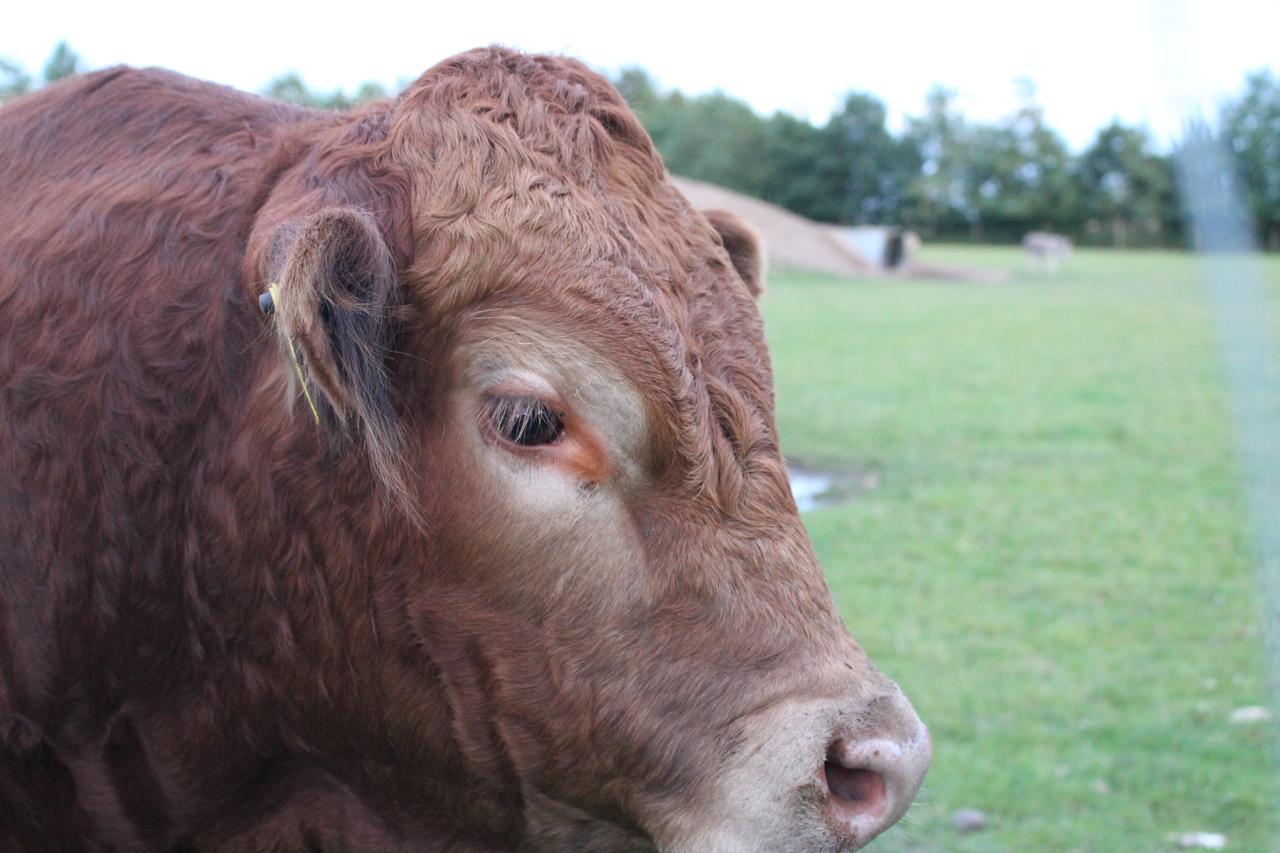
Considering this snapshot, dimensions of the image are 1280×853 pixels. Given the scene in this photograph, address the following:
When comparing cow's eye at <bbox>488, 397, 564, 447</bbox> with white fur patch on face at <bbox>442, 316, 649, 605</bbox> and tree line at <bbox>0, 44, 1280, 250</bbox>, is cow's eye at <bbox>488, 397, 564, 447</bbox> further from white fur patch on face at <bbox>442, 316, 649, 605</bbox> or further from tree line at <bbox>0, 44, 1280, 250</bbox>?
tree line at <bbox>0, 44, 1280, 250</bbox>

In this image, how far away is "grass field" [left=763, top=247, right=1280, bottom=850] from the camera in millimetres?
4926

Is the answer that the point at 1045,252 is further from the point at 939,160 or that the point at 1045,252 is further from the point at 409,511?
the point at 409,511

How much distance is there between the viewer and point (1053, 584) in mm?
7492

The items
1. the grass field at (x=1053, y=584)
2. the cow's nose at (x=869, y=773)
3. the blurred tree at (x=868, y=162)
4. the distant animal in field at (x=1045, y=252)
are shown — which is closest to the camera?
the cow's nose at (x=869, y=773)

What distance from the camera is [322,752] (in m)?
2.37

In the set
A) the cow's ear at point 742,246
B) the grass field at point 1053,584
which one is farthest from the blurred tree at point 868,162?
the cow's ear at point 742,246

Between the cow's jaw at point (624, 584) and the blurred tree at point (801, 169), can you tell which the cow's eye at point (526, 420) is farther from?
the blurred tree at point (801, 169)

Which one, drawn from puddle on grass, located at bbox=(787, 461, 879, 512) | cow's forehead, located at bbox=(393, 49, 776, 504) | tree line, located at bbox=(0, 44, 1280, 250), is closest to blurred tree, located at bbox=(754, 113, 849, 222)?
tree line, located at bbox=(0, 44, 1280, 250)

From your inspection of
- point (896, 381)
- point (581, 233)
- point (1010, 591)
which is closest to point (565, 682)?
point (581, 233)

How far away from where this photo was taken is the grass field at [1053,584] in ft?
16.2

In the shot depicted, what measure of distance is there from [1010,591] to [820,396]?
21.2 ft

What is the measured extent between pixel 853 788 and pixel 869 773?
0.04 meters

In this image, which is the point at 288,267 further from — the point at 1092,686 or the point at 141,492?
the point at 1092,686

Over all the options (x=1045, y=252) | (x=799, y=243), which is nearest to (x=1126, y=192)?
(x=1045, y=252)
